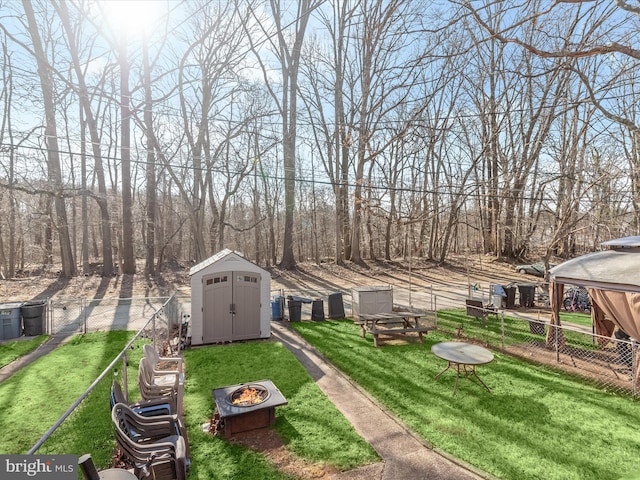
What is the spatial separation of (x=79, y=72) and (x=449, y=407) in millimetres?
27539

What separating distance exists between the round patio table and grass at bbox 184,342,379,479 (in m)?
2.93

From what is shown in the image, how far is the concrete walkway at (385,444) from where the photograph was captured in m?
4.89

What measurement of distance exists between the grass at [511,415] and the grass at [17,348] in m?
9.31

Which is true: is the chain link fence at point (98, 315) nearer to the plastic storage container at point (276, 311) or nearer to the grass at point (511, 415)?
the plastic storage container at point (276, 311)

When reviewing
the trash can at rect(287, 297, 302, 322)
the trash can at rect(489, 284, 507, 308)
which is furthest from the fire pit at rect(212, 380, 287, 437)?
the trash can at rect(489, 284, 507, 308)

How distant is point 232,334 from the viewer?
37.7 feet

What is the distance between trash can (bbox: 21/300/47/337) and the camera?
472 inches

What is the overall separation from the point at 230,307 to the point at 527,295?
1465 centimetres

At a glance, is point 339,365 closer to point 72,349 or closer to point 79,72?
point 72,349

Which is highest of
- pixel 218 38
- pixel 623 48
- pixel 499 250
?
pixel 218 38

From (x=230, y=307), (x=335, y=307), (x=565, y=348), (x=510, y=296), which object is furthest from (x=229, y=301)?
(x=510, y=296)

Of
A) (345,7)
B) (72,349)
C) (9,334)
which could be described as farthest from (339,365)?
(345,7)

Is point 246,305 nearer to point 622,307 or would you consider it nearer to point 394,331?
point 394,331

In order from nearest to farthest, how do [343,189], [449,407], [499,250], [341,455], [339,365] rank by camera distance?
[341,455], [449,407], [339,365], [343,189], [499,250]
